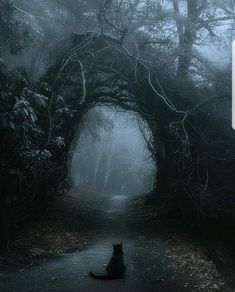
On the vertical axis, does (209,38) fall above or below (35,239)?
above

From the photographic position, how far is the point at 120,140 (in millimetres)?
52438

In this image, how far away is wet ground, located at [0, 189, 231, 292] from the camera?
772 cm

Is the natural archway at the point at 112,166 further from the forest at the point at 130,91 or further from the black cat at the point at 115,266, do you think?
the black cat at the point at 115,266

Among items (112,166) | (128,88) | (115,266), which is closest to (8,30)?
(128,88)

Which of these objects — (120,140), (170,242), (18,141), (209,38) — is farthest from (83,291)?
(120,140)

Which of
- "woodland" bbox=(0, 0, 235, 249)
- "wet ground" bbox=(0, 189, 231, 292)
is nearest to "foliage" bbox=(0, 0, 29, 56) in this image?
"woodland" bbox=(0, 0, 235, 249)

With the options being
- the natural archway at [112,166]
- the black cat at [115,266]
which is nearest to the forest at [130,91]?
the black cat at [115,266]

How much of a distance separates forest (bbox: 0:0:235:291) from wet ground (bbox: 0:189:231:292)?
59.6 inches

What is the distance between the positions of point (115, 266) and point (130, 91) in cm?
721

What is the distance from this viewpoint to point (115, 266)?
8.34 metres

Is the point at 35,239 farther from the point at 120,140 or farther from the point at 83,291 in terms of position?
the point at 120,140

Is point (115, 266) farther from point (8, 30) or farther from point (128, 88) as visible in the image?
point (128, 88)

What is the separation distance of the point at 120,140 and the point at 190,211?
3987 cm

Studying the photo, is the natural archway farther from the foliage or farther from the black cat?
the black cat
